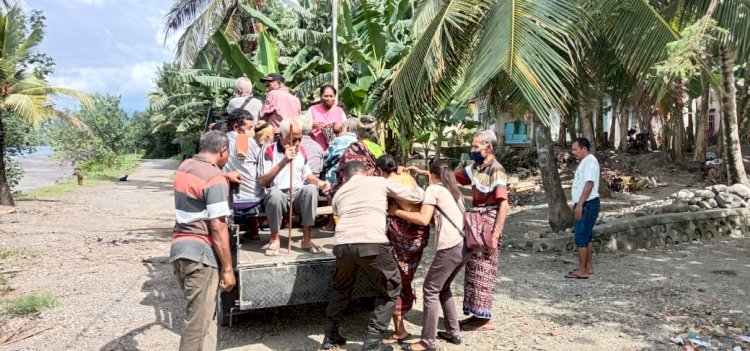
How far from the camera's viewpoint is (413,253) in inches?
169

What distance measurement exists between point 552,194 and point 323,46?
23.4ft

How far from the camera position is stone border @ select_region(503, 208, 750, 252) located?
7.74 metres

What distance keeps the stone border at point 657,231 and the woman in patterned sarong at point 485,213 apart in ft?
11.6

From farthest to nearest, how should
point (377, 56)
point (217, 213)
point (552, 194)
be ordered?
point (377, 56), point (552, 194), point (217, 213)

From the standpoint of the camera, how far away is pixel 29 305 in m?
5.39

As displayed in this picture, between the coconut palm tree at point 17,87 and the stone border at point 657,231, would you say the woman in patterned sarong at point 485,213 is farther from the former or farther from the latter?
the coconut palm tree at point 17,87

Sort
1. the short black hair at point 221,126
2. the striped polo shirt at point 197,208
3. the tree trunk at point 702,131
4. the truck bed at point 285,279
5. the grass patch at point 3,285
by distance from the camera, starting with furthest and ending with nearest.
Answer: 1. the tree trunk at point 702,131
2. the grass patch at point 3,285
3. the short black hair at point 221,126
4. the truck bed at point 285,279
5. the striped polo shirt at point 197,208

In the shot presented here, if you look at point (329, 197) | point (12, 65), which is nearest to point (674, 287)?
point (329, 197)

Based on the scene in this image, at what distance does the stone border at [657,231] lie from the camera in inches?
305

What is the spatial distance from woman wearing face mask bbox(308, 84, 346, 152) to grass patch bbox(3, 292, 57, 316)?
3.27 m

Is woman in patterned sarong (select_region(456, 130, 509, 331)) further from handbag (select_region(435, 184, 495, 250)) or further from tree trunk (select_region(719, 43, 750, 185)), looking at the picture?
tree trunk (select_region(719, 43, 750, 185))

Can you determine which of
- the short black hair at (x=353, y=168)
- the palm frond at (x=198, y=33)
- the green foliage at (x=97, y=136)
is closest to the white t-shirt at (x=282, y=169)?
the short black hair at (x=353, y=168)

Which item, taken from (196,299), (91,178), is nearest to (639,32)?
(196,299)

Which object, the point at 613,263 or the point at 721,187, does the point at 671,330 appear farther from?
the point at 721,187
